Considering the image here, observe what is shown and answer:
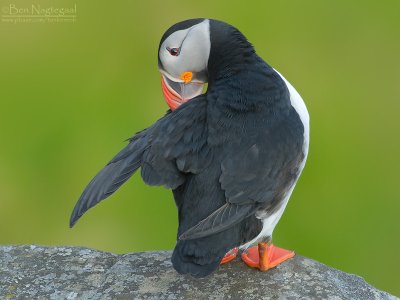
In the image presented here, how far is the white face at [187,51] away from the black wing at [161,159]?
0.94 ft

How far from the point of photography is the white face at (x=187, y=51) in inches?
156

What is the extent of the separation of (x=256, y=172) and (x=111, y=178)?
1.81 feet

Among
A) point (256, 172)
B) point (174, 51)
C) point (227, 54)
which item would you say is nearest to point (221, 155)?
point (256, 172)

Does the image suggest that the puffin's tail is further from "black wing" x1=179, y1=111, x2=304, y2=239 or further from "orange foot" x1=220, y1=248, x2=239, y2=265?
"orange foot" x1=220, y1=248, x2=239, y2=265

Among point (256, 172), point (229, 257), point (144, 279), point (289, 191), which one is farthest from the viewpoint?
point (229, 257)

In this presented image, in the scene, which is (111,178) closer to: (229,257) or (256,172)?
(256,172)

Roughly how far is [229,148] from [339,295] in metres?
0.78

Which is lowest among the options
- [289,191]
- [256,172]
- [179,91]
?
[289,191]

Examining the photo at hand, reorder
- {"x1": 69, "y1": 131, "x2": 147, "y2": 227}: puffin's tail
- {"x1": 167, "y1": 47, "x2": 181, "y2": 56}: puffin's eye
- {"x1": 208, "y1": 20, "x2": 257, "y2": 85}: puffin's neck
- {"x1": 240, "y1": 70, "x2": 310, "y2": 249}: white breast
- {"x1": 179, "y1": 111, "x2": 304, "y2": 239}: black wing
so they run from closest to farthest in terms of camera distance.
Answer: {"x1": 179, "y1": 111, "x2": 304, "y2": 239}: black wing, {"x1": 69, "y1": 131, "x2": 147, "y2": 227}: puffin's tail, {"x1": 240, "y1": 70, "x2": 310, "y2": 249}: white breast, {"x1": 208, "y1": 20, "x2": 257, "y2": 85}: puffin's neck, {"x1": 167, "y1": 47, "x2": 181, "y2": 56}: puffin's eye

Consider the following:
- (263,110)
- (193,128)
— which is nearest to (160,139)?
(193,128)

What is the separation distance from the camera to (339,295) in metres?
3.88

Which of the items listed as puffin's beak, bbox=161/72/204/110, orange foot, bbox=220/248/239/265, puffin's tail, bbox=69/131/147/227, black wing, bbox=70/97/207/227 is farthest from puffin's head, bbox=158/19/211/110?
orange foot, bbox=220/248/239/265

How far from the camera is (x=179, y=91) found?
4109 millimetres

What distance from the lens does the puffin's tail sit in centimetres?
362
